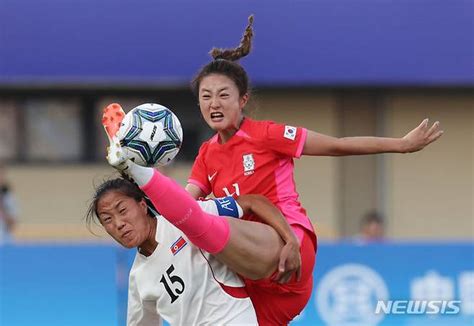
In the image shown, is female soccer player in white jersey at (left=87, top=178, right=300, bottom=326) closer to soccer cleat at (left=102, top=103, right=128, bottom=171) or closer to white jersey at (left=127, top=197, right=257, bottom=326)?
white jersey at (left=127, top=197, right=257, bottom=326)

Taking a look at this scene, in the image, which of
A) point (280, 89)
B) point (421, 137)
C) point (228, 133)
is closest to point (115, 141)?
point (228, 133)

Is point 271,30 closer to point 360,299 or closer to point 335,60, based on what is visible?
point 335,60

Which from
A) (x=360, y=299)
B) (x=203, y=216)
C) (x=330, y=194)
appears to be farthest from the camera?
(x=330, y=194)

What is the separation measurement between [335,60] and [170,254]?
23.8 ft

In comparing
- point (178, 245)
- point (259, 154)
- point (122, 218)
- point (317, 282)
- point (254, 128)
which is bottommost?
point (317, 282)

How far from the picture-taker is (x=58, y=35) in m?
11.5

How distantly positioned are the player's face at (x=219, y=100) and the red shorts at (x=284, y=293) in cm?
56

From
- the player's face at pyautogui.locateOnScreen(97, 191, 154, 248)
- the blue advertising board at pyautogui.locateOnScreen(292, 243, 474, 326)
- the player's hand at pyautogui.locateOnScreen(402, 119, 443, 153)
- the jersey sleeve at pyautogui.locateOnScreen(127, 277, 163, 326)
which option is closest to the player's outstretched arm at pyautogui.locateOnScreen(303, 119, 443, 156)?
the player's hand at pyautogui.locateOnScreen(402, 119, 443, 153)

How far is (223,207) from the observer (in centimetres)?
454

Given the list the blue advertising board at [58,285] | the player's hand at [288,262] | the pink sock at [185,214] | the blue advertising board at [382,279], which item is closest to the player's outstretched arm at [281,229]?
the player's hand at [288,262]

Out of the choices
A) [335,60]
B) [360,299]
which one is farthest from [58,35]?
[360,299]

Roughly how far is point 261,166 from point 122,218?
69 centimetres

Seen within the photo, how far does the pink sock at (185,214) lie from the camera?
4219mm

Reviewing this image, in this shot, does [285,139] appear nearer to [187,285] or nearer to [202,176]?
[202,176]
